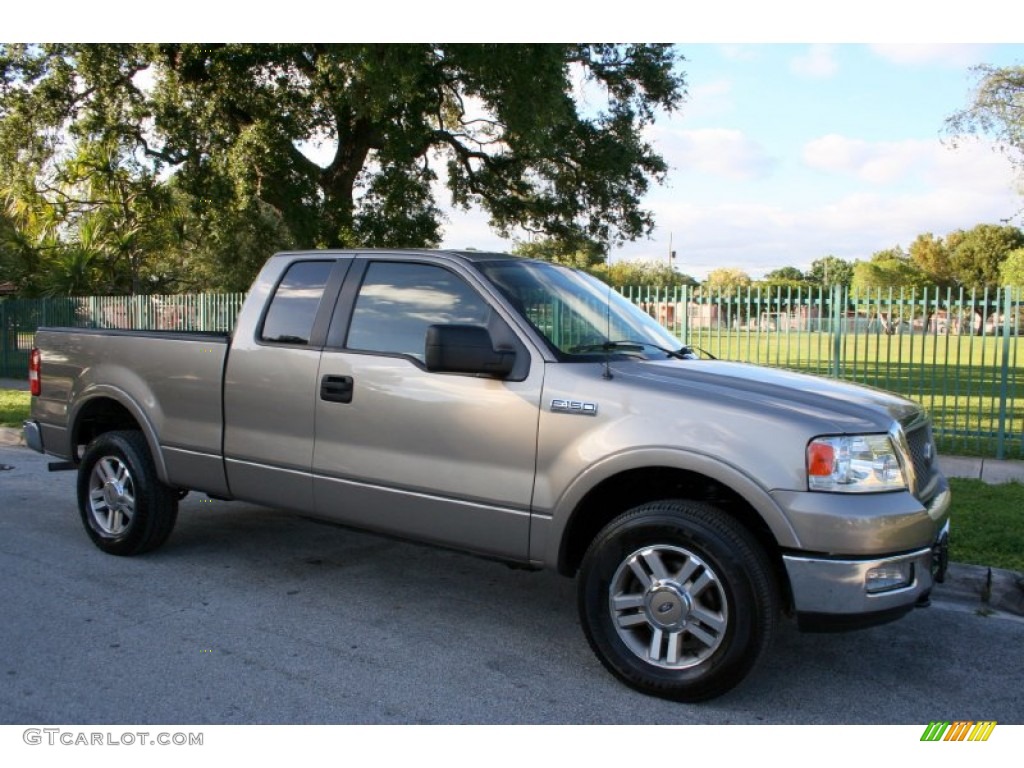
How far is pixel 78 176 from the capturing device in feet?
71.2

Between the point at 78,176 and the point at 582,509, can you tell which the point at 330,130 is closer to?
the point at 78,176

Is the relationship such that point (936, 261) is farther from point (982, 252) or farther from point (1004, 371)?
point (1004, 371)

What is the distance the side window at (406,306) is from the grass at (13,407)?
885 cm

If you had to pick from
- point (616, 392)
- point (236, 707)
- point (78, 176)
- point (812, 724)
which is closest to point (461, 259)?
point (616, 392)

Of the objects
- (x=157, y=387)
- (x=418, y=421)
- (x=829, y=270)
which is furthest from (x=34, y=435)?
(x=829, y=270)

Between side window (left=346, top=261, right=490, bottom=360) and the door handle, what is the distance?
0.21 metres

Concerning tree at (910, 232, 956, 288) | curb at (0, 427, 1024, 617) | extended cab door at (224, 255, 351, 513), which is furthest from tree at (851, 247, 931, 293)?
extended cab door at (224, 255, 351, 513)

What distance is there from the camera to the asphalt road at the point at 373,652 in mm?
3742

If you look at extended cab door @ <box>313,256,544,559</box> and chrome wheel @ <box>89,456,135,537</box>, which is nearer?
extended cab door @ <box>313,256,544,559</box>

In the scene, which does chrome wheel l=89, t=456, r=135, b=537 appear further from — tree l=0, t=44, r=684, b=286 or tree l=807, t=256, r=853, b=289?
tree l=807, t=256, r=853, b=289

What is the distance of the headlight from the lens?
11.8 ft

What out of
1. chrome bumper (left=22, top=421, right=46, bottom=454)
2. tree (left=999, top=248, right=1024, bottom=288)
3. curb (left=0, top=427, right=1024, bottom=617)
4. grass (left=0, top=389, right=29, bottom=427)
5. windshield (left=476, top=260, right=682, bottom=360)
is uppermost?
tree (left=999, top=248, right=1024, bottom=288)

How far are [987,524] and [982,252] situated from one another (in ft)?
291

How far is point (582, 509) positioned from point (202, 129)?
56.1 ft
